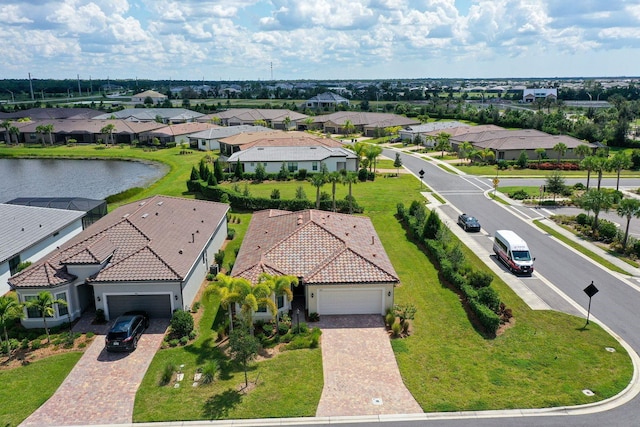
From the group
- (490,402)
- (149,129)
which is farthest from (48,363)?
(149,129)

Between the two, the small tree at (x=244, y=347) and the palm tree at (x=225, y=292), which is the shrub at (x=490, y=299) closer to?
the small tree at (x=244, y=347)

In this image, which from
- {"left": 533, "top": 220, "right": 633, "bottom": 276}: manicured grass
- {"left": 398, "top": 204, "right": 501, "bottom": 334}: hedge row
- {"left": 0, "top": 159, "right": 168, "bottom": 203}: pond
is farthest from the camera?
{"left": 0, "top": 159, "right": 168, "bottom": 203}: pond

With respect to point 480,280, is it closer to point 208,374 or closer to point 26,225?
point 208,374

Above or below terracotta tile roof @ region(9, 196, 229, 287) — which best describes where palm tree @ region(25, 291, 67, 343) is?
below

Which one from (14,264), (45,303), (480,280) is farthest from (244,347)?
(14,264)

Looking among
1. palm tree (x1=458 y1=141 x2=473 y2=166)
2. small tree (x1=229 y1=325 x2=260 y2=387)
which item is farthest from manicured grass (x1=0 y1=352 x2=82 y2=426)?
palm tree (x1=458 y1=141 x2=473 y2=166)

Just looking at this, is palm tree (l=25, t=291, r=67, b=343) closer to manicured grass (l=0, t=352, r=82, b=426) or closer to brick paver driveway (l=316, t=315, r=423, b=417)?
manicured grass (l=0, t=352, r=82, b=426)
